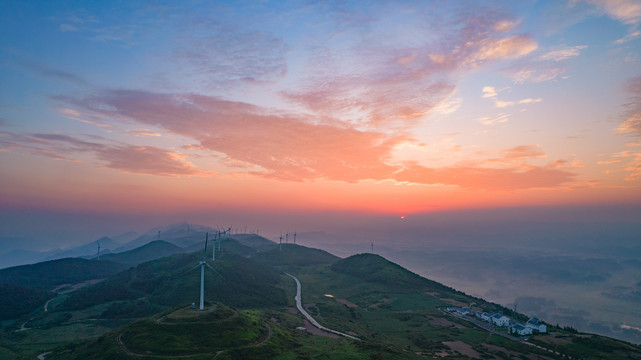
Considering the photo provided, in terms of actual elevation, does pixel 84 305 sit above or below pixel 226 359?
below

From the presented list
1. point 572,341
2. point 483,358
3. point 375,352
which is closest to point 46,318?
point 375,352

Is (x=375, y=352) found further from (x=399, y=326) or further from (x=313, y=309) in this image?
(x=313, y=309)

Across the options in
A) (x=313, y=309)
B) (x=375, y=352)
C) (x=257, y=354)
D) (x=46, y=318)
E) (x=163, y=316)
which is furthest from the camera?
(x=313, y=309)

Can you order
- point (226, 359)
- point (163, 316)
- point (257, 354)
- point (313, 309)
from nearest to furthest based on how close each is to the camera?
point (226, 359)
point (257, 354)
point (163, 316)
point (313, 309)

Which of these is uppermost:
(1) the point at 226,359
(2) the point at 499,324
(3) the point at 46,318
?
(1) the point at 226,359

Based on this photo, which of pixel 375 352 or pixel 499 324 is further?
pixel 499 324

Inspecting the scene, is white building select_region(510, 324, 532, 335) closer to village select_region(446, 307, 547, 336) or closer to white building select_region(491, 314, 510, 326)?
village select_region(446, 307, 547, 336)

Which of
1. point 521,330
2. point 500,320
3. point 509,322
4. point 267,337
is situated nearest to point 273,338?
point 267,337

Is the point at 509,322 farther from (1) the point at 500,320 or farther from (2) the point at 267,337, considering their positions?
(2) the point at 267,337

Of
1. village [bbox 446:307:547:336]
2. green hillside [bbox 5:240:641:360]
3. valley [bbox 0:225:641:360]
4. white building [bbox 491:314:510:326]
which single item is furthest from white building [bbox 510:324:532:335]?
white building [bbox 491:314:510:326]
